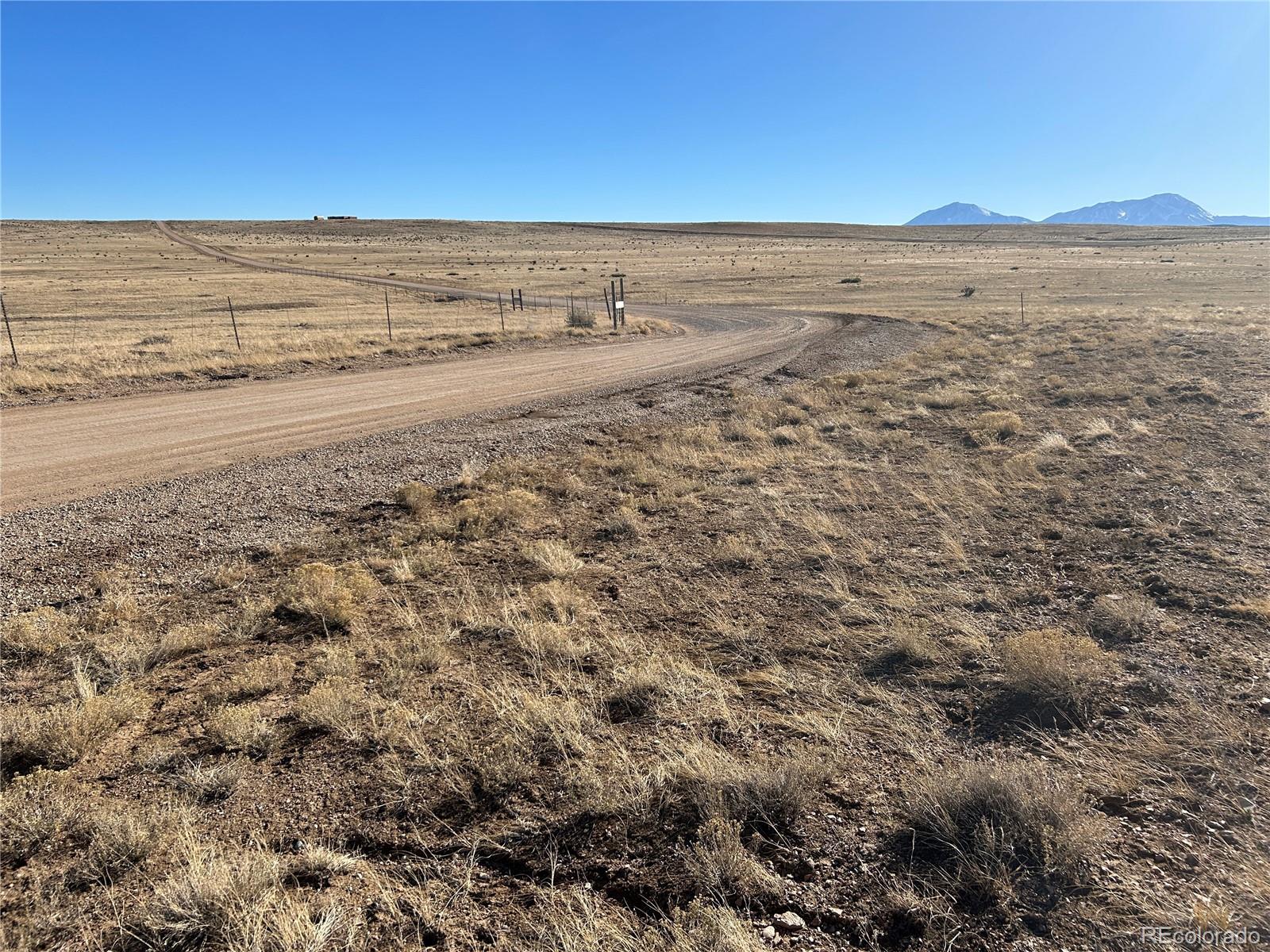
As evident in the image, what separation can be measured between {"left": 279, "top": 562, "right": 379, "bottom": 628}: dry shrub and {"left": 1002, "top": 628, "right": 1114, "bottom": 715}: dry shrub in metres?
5.48

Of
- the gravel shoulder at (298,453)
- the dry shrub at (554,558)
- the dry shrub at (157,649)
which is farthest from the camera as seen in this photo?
the gravel shoulder at (298,453)

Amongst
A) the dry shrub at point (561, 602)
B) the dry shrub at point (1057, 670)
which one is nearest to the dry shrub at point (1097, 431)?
the dry shrub at point (1057, 670)

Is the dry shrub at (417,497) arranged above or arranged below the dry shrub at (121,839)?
above

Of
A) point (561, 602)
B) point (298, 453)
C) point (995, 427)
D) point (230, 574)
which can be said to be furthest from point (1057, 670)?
point (298, 453)

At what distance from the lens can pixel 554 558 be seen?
7418 millimetres

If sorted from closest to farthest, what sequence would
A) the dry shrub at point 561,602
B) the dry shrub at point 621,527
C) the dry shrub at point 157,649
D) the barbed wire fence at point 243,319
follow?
the dry shrub at point 157,649 → the dry shrub at point 561,602 → the dry shrub at point 621,527 → the barbed wire fence at point 243,319

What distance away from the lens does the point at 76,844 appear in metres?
3.52

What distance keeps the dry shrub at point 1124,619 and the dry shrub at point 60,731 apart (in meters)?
7.54

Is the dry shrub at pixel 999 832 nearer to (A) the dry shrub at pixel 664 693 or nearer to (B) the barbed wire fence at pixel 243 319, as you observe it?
(A) the dry shrub at pixel 664 693

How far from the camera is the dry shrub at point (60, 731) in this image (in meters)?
4.20

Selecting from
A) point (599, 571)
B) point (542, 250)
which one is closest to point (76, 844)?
point (599, 571)

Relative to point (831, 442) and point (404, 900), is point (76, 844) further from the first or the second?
point (831, 442)

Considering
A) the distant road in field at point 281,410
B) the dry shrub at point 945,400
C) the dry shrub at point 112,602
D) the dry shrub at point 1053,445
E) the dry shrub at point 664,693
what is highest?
the distant road in field at point 281,410

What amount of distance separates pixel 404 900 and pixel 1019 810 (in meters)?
3.08
